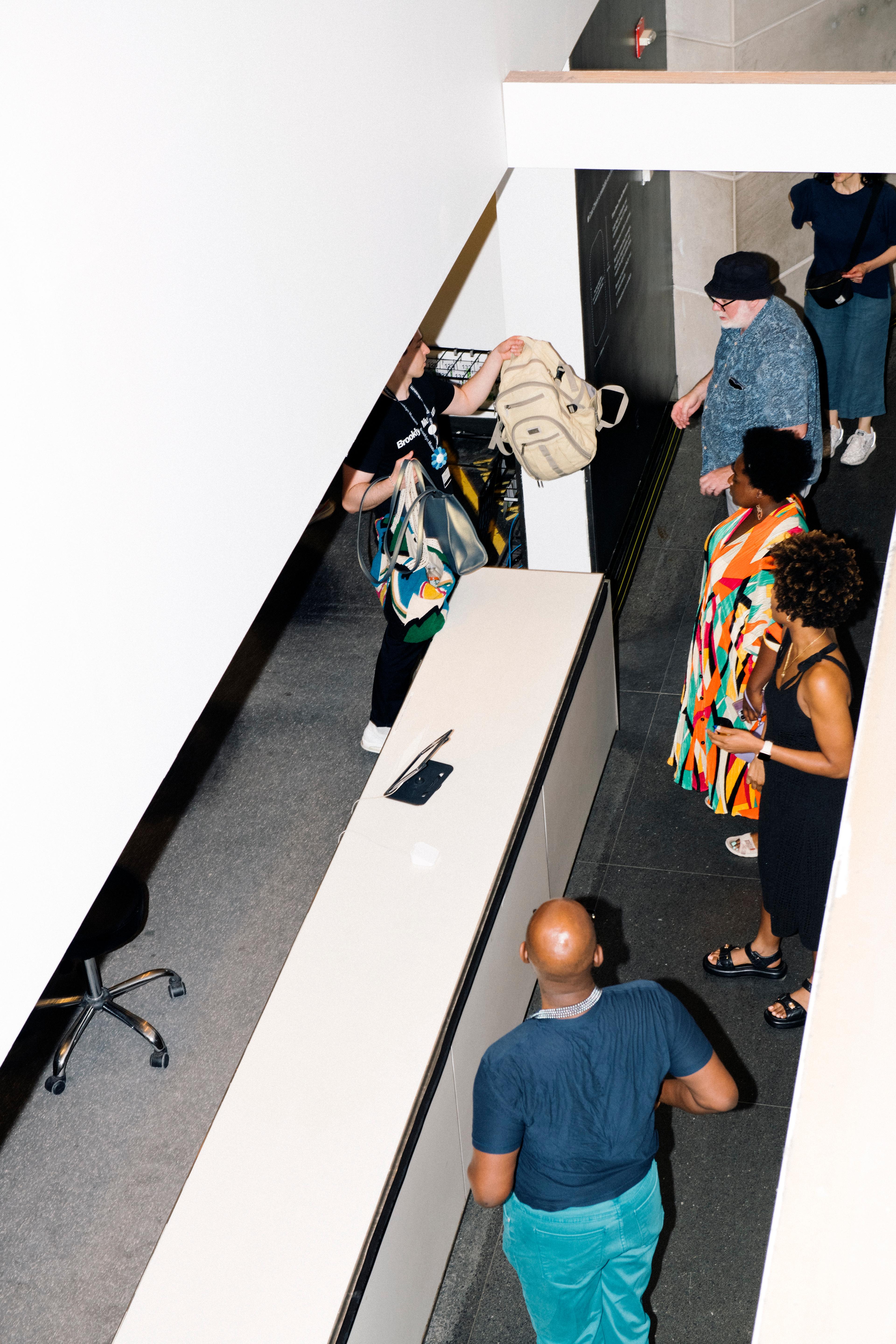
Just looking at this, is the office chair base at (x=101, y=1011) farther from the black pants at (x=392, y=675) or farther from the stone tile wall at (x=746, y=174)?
the stone tile wall at (x=746, y=174)

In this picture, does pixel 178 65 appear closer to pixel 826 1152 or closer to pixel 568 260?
pixel 826 1152

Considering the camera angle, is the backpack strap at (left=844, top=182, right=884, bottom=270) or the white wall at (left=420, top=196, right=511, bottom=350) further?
the white wall at (left=420, top=196, right=511, bottom=350)

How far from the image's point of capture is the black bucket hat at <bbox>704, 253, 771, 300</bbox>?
466 centimetres

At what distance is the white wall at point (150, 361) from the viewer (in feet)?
5.64

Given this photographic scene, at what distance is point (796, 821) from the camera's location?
384 cm

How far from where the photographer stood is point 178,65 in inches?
78.0

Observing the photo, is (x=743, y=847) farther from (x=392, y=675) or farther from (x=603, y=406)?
(x=603, y=406)

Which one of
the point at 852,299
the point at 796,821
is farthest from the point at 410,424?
the point at 852,299

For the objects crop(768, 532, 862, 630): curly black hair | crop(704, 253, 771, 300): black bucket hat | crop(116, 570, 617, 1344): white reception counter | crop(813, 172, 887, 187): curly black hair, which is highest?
crop(704, 253, 771, 300): black bucket hat

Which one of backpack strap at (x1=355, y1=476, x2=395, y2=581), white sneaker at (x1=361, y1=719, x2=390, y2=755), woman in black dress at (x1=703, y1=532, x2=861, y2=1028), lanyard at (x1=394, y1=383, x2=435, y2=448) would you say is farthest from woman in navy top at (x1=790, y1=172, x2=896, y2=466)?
white sneaker at (x1=361, y1=719, x2=390, y2=755)

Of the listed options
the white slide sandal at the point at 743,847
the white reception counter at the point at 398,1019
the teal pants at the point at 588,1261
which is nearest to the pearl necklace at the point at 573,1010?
the teal pants at the point at 588,1261

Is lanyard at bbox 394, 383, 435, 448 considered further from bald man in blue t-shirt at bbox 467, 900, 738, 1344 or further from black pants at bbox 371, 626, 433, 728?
bald man in blue t-shirt at bbox 467, 900, 738, 1344

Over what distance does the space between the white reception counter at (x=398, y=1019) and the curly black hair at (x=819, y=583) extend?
950mm

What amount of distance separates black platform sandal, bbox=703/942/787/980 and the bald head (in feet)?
5.73
